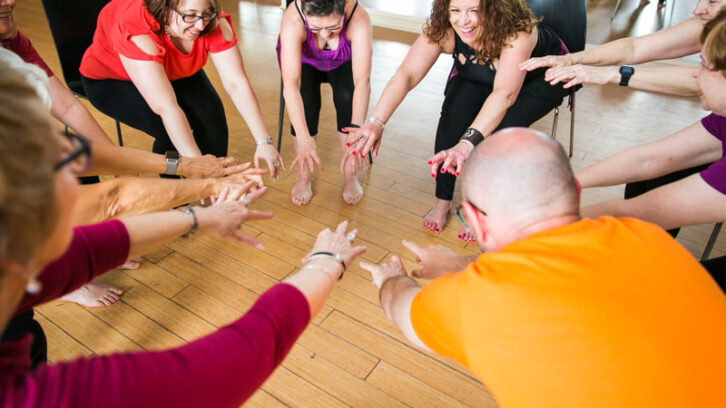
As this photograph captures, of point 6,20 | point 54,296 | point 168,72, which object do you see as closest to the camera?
point 54,296

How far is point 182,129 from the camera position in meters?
1.88

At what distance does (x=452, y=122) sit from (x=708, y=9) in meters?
1.08

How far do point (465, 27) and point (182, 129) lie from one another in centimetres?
125

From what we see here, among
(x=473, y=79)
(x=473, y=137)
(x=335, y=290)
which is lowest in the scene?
(x=335, y=290)

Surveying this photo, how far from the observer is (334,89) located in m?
2.45

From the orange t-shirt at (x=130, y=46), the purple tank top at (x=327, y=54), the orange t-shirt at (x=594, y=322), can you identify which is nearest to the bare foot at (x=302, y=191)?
the purple tank top at (x=327, y=54)

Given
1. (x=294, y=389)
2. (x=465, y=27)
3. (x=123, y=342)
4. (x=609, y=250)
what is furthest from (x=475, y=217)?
(x=123, y=342)

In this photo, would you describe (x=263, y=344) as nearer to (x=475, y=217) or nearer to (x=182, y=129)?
(x=475, y=217)

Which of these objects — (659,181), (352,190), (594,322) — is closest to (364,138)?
(352,190)

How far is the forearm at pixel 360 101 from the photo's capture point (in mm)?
2289

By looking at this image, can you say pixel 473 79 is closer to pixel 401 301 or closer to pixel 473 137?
pixel 473 137

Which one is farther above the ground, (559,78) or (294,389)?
(559,78)

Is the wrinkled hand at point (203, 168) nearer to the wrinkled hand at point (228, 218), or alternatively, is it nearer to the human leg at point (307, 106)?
the wrinkled hand at point (228, 218)

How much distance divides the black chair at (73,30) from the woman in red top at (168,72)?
199mm
